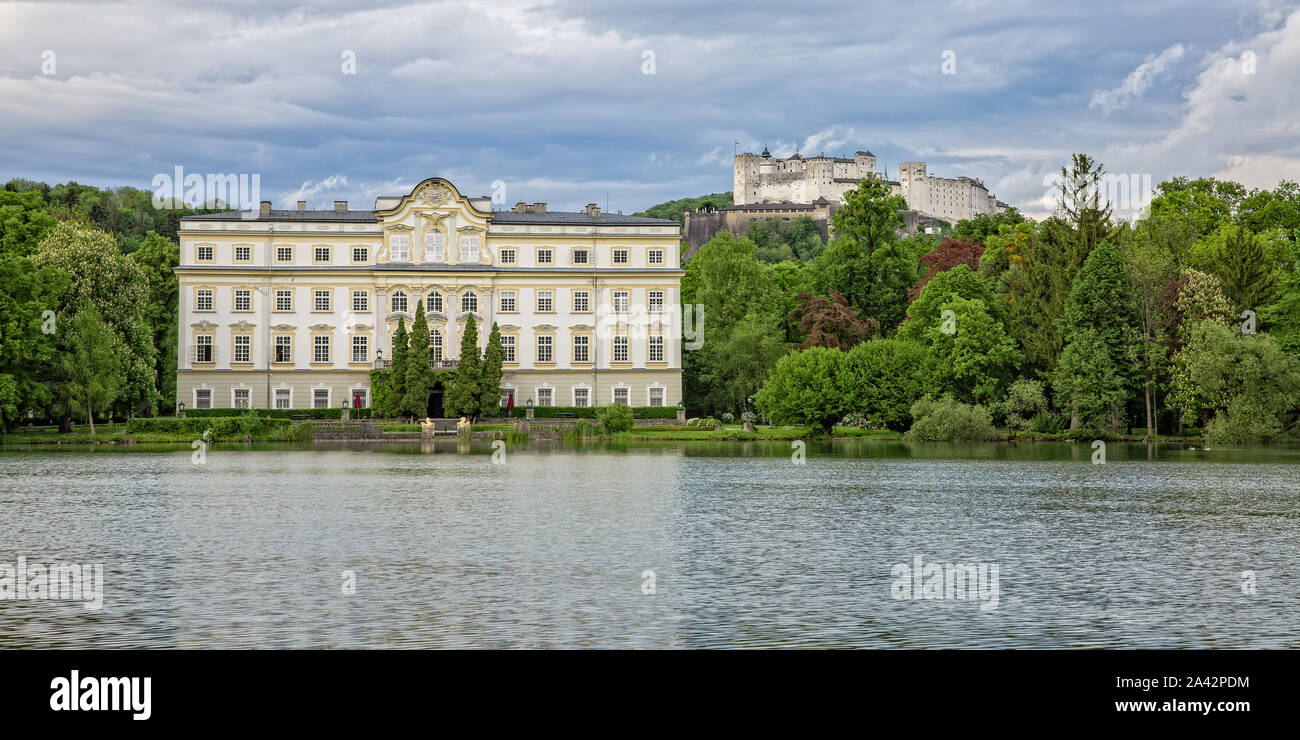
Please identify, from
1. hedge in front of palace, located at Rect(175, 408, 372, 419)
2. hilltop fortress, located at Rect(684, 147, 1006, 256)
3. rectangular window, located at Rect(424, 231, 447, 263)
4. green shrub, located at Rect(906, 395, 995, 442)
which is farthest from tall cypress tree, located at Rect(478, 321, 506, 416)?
hilltop fortress, located at Rect(684, 147, 1006, 256)

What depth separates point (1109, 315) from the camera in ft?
184

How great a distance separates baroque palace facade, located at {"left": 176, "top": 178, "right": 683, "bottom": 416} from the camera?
74.3 metres

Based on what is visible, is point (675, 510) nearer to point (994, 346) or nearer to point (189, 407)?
point (994, 346)

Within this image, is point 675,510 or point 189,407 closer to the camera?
point 675,510

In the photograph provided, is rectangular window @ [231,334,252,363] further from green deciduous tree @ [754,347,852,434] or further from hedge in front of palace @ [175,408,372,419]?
green deciduous tree @ [754,347,852,434]

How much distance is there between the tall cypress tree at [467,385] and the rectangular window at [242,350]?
13.2 meters

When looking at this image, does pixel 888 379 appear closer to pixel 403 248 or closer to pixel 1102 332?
pixel 1102 332

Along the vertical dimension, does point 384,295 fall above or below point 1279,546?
above

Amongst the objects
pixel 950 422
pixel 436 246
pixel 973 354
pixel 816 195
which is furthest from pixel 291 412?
pixel 816 195

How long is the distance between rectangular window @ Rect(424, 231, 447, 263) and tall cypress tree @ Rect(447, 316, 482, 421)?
8278 millimetres

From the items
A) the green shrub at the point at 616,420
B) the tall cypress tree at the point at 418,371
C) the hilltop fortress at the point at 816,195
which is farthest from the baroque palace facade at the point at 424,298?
the hilltop fortress at the point at 816,195

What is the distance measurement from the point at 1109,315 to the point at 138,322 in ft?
143
